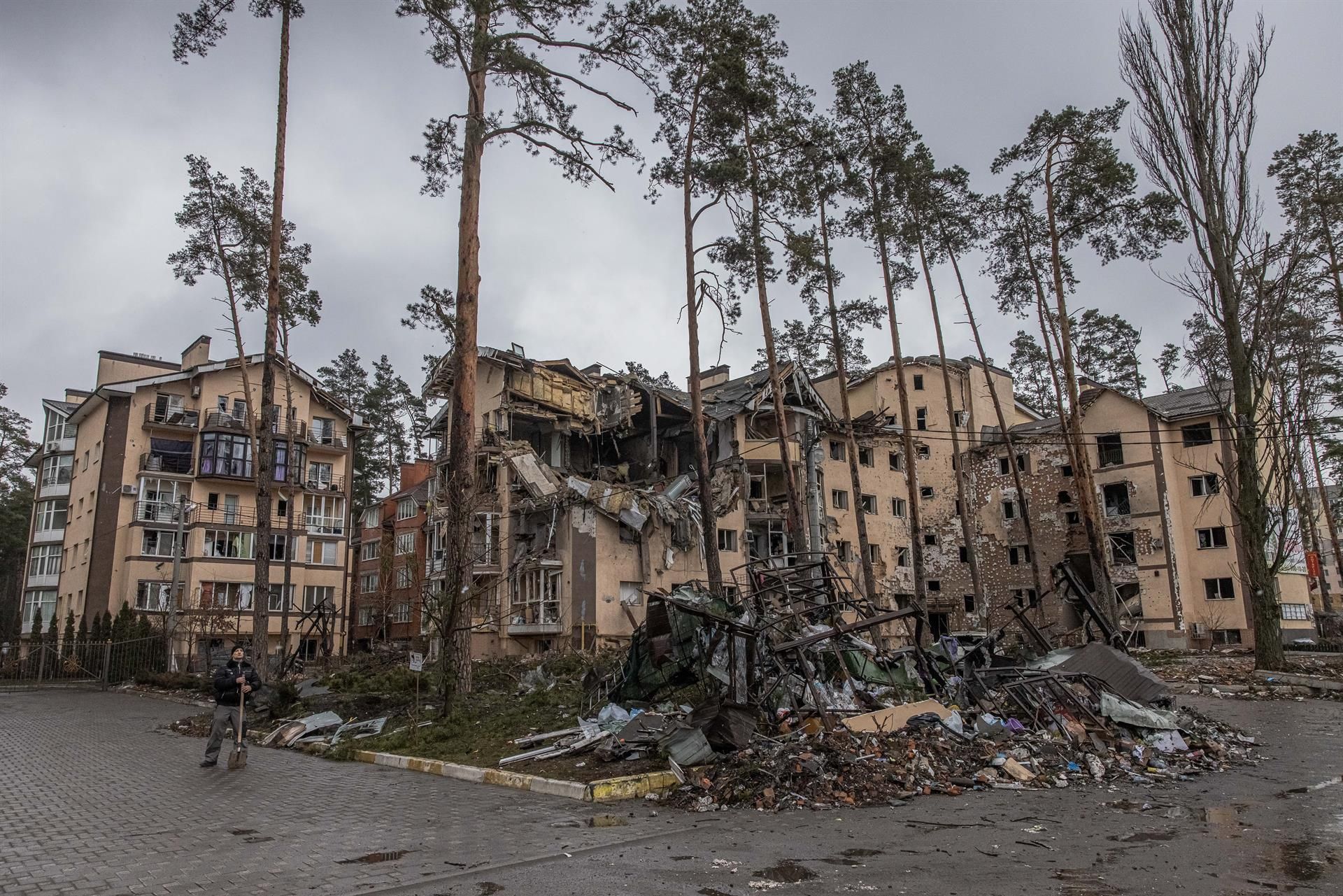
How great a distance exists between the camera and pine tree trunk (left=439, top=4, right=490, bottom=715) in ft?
45.4

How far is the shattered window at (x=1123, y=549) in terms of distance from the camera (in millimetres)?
39656

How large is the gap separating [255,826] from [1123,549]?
1634 inches

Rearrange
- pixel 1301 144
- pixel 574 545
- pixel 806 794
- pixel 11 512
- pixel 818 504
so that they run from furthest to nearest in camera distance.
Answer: pixel 11 512 < pixel 818 504 < pixel 574 545 < pixel 1301 144 < pixel 806 794

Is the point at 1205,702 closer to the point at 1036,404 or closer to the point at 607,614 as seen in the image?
the point at 607,614

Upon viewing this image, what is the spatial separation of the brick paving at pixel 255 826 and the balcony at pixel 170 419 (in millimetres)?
36426

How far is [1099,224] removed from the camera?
92.3 feet

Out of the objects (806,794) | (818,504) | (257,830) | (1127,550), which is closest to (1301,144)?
(1127,550)

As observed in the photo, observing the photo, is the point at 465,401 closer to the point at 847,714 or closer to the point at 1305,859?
the point at 847,714

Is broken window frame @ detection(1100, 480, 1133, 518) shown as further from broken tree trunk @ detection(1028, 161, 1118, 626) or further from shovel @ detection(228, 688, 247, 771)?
shovel @ detection(228, 688, 247, 771)

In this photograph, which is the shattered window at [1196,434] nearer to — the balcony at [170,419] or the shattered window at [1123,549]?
the shattered window at [1123,549]

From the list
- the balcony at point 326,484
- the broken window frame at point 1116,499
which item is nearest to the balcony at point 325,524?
the balcony at point 326,484

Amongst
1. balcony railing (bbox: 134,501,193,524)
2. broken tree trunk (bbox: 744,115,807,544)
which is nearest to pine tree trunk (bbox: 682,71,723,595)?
broken tree trunk (bbox: 744,115,807,544)

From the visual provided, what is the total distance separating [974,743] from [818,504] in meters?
29.1

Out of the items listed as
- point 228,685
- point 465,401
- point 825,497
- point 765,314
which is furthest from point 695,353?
point 825,497
